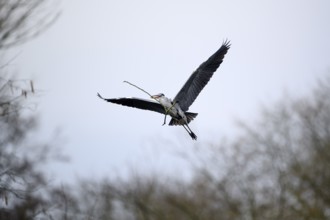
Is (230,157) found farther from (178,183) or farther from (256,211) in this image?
(178,183)

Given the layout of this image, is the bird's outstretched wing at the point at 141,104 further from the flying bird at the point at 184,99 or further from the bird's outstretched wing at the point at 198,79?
the bird's outstretched wing at the point at 198,79

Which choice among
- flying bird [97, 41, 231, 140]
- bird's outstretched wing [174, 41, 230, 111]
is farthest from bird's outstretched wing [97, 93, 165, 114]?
bird's outstretched wing [174, 41, 230, 111]

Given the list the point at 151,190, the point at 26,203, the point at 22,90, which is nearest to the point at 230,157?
the point at 151,190

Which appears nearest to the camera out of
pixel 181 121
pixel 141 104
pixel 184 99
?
pixel 181 121

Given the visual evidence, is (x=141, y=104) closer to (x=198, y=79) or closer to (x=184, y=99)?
(x=184, y=99)

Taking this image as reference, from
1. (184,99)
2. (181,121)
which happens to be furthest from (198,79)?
(181,121)

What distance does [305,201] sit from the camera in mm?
25828

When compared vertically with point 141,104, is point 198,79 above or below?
above

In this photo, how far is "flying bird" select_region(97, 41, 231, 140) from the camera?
216 inches

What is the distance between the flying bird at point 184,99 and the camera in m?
5.49

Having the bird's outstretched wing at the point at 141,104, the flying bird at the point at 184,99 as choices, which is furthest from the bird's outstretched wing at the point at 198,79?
the bird's outstretched wing at the point at 141,104

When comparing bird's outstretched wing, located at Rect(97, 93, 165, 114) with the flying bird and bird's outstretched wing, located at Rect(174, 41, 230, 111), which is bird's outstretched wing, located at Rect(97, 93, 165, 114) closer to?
the flying bird

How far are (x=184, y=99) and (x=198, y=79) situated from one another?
86cm

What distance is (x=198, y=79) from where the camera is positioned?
22.8 feet
